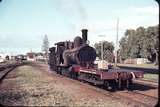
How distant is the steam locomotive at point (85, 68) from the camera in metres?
20.9

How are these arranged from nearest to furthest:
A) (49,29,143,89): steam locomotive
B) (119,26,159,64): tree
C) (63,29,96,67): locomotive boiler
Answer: (49,29,143,89): steam locomotive
(63,29,96,67): locomotive boiler
(119,26,159,64): tree

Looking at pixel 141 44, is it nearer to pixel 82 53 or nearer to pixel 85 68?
pixel 82 53

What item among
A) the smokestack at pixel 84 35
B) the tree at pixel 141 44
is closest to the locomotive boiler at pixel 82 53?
the smokestack at pixel 84 35

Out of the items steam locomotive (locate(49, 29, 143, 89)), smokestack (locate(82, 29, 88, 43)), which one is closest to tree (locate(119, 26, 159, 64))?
steam locomotive (locate(49, 29, 143, 89))

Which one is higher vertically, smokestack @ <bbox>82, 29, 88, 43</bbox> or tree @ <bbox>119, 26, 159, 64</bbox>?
tree @ <bbox>119, 26, 159, 64</bbox>

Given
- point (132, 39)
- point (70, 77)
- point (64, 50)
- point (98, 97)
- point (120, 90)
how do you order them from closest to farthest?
point (98, 97)
point (120, 90)
point (70, 77)
point (64, 50)
point (132, 39)

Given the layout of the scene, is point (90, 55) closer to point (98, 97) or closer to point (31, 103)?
point (98, 97)

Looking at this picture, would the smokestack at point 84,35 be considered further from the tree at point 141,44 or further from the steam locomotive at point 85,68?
the tree at point 141,44

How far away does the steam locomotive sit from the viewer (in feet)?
68.5

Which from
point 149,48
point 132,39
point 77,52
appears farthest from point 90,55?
point 132,39

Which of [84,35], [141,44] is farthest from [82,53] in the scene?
[141,44]

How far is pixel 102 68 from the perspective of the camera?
21.9 metres

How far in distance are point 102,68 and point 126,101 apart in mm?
6035

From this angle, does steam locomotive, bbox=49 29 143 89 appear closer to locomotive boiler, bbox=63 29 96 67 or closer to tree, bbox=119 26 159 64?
locomotive boiler, bbox=63 29 96 67
